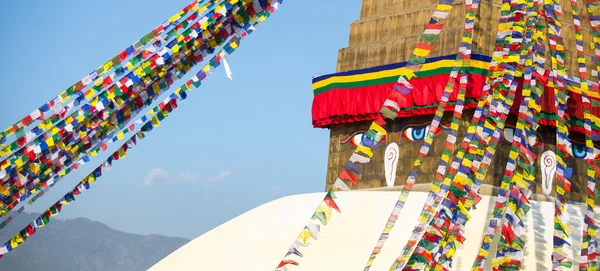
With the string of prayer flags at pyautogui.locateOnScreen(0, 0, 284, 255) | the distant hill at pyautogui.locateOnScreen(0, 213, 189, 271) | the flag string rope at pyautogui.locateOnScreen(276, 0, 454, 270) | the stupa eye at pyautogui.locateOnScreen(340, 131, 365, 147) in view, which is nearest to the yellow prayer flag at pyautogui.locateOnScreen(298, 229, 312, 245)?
the flag string rope at pyautogui.locateOnScreen(276, 0, 454, 270)

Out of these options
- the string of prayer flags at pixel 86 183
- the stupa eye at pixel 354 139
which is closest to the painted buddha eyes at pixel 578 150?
the stupa eye at pixel 354 139

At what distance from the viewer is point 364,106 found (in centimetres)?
1642

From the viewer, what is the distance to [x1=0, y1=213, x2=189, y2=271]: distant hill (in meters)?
87.4

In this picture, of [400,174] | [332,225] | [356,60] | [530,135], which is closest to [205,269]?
[332,225]

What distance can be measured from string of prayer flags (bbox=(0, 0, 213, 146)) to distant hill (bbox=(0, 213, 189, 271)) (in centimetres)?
7595

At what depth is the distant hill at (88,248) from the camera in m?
87.4

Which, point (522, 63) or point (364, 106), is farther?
point (364, 106)

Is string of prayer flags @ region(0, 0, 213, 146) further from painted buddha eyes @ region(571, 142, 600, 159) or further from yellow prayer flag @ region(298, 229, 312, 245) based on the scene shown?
painted buddha eyes @ region(571, 142, 600, 159)

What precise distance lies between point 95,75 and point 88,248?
327 feet

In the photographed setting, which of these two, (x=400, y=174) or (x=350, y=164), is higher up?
(x=400, y=174)

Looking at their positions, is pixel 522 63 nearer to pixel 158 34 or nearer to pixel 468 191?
pixel 468 191

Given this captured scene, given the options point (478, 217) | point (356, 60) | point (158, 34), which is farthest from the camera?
point (356, 60)

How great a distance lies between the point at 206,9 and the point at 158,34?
0.51 metres

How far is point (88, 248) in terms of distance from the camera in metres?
105
